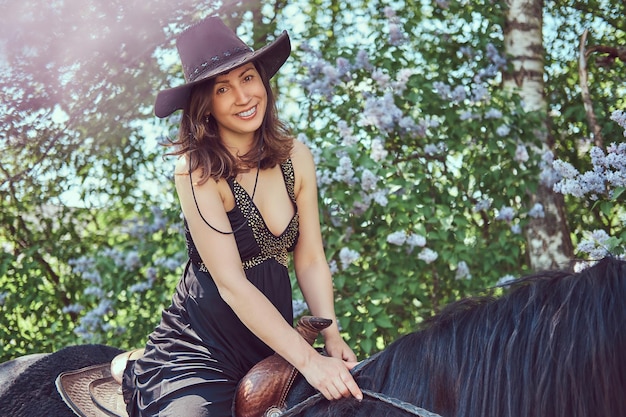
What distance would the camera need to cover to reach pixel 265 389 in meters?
1.85

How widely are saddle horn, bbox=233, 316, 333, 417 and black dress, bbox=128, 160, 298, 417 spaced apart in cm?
9

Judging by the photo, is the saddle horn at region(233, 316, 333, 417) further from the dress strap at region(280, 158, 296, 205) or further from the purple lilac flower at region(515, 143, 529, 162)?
the purple lilac flower at region(515, 143, 529, 162)

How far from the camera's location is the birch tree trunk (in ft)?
14.7

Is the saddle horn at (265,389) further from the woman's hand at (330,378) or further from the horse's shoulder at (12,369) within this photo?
the horse's shoulder at (12,369)

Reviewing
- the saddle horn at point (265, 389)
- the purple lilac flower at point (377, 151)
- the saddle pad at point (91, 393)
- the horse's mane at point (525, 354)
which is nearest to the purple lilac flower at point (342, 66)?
the purple lilac flower at point (377, 151)

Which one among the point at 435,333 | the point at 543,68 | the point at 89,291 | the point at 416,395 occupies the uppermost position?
the point at 543,68

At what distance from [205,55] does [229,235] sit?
0.54 meters

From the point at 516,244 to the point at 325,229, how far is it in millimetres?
1176

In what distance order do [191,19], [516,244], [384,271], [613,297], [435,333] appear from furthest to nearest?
[191,19] → [516,244] → [384,271] → [435,333] → [613,297]

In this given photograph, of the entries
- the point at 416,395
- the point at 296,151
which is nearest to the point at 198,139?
the point at 296,151

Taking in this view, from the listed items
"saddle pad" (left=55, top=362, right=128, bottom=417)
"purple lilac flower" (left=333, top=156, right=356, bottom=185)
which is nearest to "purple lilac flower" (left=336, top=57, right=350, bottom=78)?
"purple lilac flower" (left=333, top=156, right=356, bottom=185)

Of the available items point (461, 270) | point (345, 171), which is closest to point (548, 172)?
point (461, 270)

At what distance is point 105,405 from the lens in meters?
2.25

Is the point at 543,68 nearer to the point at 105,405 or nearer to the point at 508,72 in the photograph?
the point at 508,72
